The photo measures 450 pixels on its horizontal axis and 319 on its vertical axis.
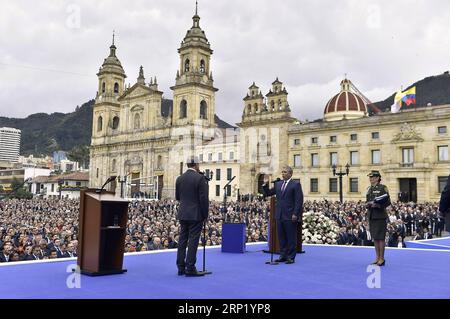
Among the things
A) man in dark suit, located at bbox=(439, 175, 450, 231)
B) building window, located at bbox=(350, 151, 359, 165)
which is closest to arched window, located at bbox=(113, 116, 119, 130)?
building window, located at bbox=(350, 151, 359, 165)

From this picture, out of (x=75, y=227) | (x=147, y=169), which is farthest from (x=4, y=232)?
(x=147, y=169)

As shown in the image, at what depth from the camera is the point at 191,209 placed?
687 cm

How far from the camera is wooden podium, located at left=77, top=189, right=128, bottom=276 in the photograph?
6398mm

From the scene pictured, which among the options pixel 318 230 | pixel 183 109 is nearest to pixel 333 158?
pixel 183 109

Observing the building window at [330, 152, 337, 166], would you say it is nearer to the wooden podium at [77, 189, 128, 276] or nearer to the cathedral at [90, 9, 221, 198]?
the cathedral at [90, 9, 221, 198]

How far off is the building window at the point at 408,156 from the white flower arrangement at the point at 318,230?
31815 mm

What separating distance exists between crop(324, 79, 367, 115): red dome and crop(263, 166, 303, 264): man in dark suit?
4730cm

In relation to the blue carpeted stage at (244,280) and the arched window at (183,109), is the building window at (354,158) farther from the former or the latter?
the blue carpeted stage at (244,280)

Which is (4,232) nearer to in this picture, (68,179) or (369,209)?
(369,209)

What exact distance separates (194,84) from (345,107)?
72.2 feet

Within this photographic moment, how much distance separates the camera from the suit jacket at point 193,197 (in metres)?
6.86

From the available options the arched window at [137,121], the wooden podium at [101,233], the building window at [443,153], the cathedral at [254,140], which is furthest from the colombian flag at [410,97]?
the arched window at [137,121]

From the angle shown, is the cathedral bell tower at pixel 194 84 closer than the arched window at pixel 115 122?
Yes

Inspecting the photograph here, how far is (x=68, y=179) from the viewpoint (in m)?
86.1
